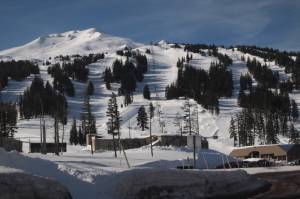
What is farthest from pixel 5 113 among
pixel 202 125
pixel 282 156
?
pixel 202 125

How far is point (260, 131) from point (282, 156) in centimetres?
4390

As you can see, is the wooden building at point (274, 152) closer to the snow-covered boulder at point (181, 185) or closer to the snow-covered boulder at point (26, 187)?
the snow-covered boulder at point (181, 185)

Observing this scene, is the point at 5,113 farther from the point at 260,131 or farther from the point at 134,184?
the point at 134,184

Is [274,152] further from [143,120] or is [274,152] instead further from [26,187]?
[26,187]

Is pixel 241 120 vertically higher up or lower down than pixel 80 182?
lower down

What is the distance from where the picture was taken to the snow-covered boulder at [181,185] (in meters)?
23.7

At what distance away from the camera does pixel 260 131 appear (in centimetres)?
15775

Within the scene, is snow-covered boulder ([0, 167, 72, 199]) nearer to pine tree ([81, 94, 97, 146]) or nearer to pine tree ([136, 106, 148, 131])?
pine tree ([81, 94, 97, 146])

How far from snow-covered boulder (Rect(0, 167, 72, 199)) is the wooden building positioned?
9669cm

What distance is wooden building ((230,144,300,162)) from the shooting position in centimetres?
11362

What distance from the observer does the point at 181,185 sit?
83.5 feet

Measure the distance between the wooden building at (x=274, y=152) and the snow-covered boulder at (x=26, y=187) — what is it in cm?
9669

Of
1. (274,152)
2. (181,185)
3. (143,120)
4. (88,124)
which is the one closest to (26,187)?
(181,185)

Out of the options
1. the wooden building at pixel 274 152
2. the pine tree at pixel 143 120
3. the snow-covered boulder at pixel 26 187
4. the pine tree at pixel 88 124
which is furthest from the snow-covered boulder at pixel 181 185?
the pine tree at pixel 143 120
